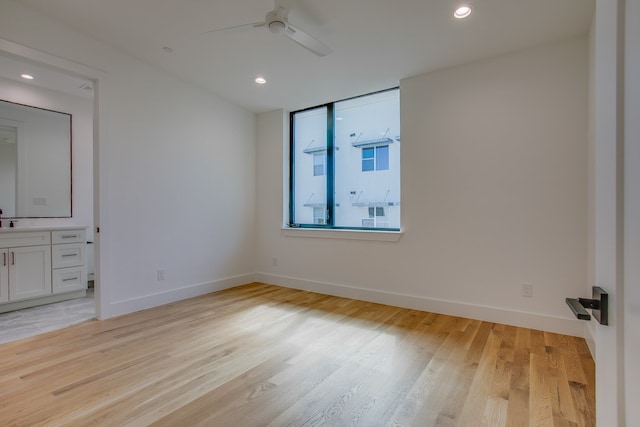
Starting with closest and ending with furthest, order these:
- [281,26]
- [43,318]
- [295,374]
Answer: [295,374]
[281,26]
[43,318]

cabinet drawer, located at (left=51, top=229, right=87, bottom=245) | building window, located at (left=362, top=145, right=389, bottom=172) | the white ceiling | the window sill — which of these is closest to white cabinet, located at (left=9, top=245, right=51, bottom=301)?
cabinet drawer, located at (left=51, top=229, right=87, bottom=245)

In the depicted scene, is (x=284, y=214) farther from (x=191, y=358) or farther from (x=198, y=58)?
(x=191, y=358)

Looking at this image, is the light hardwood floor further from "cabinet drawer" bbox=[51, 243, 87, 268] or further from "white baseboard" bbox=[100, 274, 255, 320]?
"cabinet drawer" bbox=[51, 243, 87, 268]

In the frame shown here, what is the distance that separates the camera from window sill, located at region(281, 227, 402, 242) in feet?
11.5

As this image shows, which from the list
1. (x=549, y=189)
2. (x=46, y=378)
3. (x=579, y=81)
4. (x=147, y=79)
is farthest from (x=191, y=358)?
(x=579, y=81)

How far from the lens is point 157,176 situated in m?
3.44

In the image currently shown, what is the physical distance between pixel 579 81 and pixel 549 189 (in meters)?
0.93

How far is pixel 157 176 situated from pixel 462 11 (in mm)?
3336

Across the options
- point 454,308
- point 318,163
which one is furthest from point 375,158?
point 454,308

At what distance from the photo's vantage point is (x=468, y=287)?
120 inches

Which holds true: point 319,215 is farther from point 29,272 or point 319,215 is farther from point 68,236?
point 29,272

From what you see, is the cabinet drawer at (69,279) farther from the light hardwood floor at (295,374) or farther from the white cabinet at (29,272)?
the light hardwood floor at (295,374)

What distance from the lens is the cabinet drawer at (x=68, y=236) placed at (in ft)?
11.8

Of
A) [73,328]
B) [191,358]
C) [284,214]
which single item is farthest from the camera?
[284,214]
